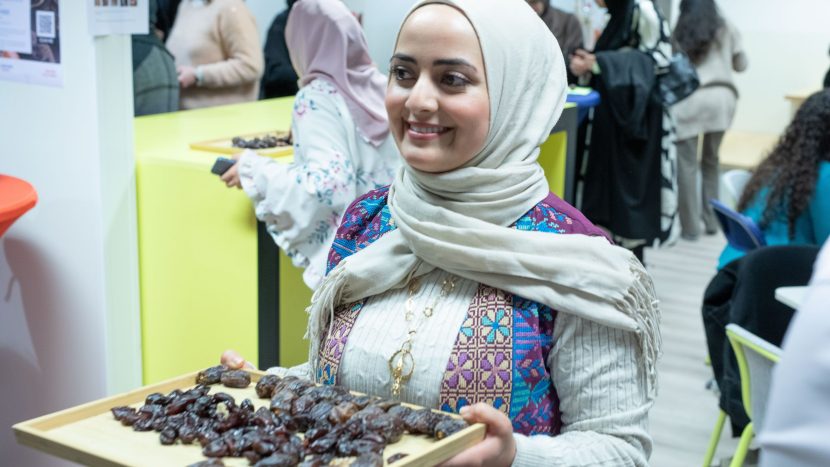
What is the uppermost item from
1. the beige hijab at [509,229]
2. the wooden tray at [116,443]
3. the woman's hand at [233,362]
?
the beige hijab at [509,229]

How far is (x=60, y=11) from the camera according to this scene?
2750mm

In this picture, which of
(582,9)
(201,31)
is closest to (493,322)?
(201,31)

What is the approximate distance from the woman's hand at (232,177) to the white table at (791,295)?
149 centimetres

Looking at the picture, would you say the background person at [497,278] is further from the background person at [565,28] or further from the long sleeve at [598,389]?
the background person at [565,28]

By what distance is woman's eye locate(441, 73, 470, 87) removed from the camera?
1.56 meters

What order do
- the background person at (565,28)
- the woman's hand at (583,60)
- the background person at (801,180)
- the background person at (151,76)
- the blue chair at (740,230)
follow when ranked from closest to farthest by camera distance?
1. the background person at (801,180)
2. the blue chair at (740,230)
3. the background person at (151,76)
4. the woman's hand at (583,60)
5. the background person at (565,28)

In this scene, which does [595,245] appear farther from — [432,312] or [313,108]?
[313,108]

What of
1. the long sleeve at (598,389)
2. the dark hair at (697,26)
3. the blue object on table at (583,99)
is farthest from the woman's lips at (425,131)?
the dark hair at (697,26)

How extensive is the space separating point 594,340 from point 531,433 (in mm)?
166

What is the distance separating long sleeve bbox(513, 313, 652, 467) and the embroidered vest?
0.10ft

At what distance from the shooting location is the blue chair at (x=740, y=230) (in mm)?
3846

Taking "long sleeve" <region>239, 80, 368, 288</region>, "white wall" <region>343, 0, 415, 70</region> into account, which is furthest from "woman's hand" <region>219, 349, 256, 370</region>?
"white wall" <region>343, 0, 415, 70</region>

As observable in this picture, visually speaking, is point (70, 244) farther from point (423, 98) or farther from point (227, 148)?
point (423, 98)

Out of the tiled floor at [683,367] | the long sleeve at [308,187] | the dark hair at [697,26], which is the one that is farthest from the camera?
the dark hair at [697,26]
